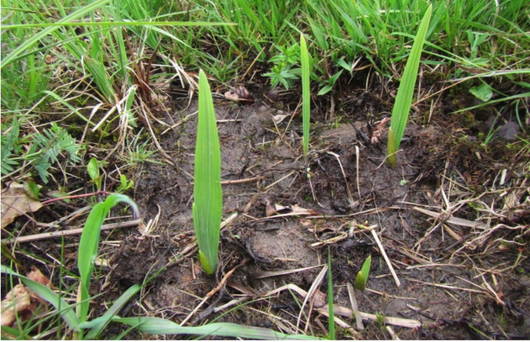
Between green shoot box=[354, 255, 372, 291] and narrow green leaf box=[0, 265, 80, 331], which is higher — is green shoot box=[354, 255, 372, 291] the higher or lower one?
the lower one

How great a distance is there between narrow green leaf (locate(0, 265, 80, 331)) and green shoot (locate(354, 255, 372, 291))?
731mm

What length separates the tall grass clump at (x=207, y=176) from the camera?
3.26 feet

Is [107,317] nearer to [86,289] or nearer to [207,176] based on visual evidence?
[86,289]

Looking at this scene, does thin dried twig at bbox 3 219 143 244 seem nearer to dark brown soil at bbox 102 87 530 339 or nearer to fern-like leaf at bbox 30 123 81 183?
dark brown soil at bbox 102 87 530 339

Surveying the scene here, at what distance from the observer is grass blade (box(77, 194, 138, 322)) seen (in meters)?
1.07

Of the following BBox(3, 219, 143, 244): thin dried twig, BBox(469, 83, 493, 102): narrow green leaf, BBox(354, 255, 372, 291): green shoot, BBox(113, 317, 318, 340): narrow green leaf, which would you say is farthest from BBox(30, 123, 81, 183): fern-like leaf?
BBox(469, 83, 493, 102): narrow green leaf

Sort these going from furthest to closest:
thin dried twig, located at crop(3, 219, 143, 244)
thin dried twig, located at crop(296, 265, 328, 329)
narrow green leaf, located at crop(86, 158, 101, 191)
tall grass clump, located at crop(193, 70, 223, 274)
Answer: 1. narrow green leaf, located at crop(86, 158, 101, 191)
2. thin dried twig, located at crop(3, 219, 143, 244)
3. thin dried twig, located at crop(296, 265, 328, 329)
4. tall grass clump, located at crop(193, 70, 223, 274)

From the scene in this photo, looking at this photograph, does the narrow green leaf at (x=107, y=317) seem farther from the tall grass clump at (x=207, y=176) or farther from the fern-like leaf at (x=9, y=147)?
the fern-like leaf at (x=9, y=147)

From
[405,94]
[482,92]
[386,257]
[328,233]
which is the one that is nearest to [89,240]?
[328,233]

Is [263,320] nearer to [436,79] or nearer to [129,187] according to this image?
[129,187]

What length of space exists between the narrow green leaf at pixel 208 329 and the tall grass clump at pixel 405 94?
0.69 meters

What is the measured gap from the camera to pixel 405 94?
1.37 m

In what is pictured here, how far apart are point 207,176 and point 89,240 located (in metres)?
0.33

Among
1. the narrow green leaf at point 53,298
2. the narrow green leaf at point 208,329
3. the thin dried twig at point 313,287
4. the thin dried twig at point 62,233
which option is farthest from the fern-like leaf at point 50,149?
the thin dried twig at point 313,287
